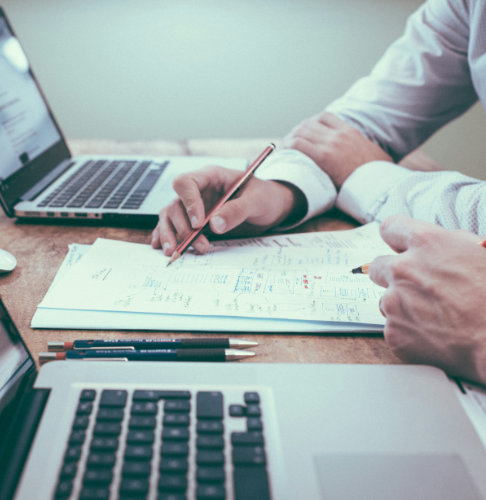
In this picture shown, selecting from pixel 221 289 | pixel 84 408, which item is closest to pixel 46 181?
pixel 221 289

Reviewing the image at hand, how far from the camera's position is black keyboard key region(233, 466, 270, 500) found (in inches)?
10.1

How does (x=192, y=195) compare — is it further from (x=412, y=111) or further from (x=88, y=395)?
(x=412, y=111)

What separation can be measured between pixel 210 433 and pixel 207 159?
705mm

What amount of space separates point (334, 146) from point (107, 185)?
44 cm

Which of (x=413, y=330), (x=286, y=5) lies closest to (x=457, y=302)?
(x=413, y=330)

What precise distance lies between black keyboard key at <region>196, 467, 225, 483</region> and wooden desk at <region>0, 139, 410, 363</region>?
138 mm

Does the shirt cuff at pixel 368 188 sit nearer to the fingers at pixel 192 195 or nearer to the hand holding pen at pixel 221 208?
the hand holding pen at pixel 221 208

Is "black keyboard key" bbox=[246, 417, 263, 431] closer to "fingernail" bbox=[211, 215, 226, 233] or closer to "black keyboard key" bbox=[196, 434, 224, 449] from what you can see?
"black keyboard key" bbox=[196, 434, 224, 449]

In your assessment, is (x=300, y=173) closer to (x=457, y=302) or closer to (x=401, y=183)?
(x=401, y=183)

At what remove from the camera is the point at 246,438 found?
0.28m

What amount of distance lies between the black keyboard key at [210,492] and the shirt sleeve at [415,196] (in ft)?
1.57

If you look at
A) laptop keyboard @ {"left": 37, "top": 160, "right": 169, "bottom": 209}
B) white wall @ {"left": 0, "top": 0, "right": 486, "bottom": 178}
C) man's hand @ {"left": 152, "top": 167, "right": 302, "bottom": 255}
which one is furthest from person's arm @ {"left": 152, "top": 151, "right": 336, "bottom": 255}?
white wall @ {"left": 0, "top": 0, "right": 486, "bottom": 178}

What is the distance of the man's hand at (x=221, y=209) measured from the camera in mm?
570

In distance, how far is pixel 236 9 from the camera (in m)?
1.58
